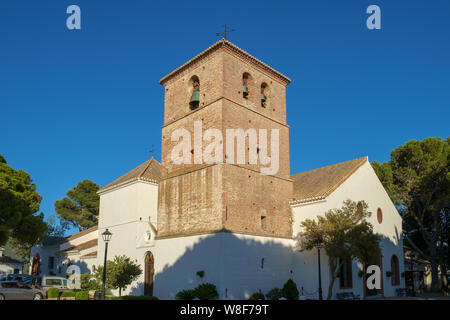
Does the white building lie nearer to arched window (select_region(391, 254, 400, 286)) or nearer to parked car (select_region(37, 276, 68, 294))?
parked car (select_region(37, 276, 68, 294))

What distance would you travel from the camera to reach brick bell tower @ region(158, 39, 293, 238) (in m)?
22.0

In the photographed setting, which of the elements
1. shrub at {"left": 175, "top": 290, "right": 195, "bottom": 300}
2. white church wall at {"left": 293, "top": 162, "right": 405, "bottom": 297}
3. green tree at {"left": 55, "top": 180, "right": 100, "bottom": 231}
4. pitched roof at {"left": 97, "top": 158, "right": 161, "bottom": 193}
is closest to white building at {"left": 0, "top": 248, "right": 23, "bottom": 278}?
green tree at {"left": 55, "top": 180, "right": 100, "bottom": 231}

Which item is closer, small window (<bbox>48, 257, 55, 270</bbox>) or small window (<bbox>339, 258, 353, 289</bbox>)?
small window (<bbox>339, 258, 353, 289</bbox>)

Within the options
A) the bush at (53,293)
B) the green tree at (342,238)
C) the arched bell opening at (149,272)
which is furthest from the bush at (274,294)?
the bush at (53,293)

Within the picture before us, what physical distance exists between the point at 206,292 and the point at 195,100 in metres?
11.8

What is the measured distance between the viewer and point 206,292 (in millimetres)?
19734

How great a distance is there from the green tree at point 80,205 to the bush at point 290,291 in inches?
1525

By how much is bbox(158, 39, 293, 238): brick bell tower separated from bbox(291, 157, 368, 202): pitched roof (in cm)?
168

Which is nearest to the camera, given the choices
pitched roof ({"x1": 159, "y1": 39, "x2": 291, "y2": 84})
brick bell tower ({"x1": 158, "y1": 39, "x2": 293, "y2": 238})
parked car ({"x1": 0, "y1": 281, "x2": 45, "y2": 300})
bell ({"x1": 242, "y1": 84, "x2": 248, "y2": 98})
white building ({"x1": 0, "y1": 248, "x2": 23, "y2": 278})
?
parked car ({"x1": 0, "y1": 281, "x2": 45, "y2": 300})

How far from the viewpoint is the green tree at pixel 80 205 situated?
5459 cm

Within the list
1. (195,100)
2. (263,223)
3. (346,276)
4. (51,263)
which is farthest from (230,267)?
(51,263)

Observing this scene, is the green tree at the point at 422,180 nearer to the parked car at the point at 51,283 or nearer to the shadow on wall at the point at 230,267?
the shadow on wall at the point at 230,267
